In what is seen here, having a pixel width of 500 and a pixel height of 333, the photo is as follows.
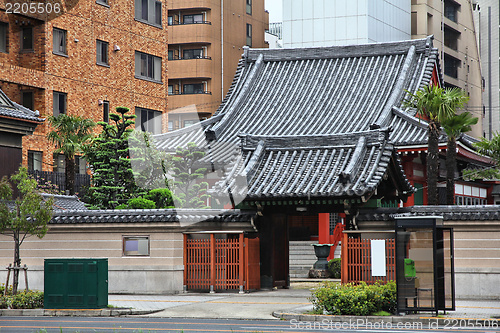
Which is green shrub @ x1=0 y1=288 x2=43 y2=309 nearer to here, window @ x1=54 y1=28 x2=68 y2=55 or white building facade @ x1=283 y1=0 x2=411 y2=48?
window @ x1=54 y1=28 x2=68 y2=55

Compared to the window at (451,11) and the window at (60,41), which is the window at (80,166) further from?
the window at (451,11)

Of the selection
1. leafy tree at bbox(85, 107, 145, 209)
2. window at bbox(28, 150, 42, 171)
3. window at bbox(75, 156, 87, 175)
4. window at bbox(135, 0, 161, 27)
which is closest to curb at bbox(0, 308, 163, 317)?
leafy tree at bbox(85, 107, 145, 209)

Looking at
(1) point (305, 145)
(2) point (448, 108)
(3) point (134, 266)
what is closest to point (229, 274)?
(3) point (134, 266)

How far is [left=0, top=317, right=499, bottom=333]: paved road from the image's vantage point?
1781 centimetres

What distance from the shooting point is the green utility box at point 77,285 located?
73.8 ft

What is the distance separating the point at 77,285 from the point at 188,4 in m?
53.6

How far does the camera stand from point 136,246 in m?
28.6

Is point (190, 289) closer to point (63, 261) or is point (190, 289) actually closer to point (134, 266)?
point (134, 266)

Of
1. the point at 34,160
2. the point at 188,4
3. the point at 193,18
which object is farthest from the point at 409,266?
the point at 193,18

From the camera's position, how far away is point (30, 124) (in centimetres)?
3356

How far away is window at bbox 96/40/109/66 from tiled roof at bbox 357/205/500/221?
91.7ft

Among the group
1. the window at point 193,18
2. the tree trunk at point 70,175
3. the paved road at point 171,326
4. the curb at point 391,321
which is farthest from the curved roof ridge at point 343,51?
the window at point 193,18

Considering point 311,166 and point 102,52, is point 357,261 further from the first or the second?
point 102,52

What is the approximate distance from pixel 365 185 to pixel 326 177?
1742 millimetres
